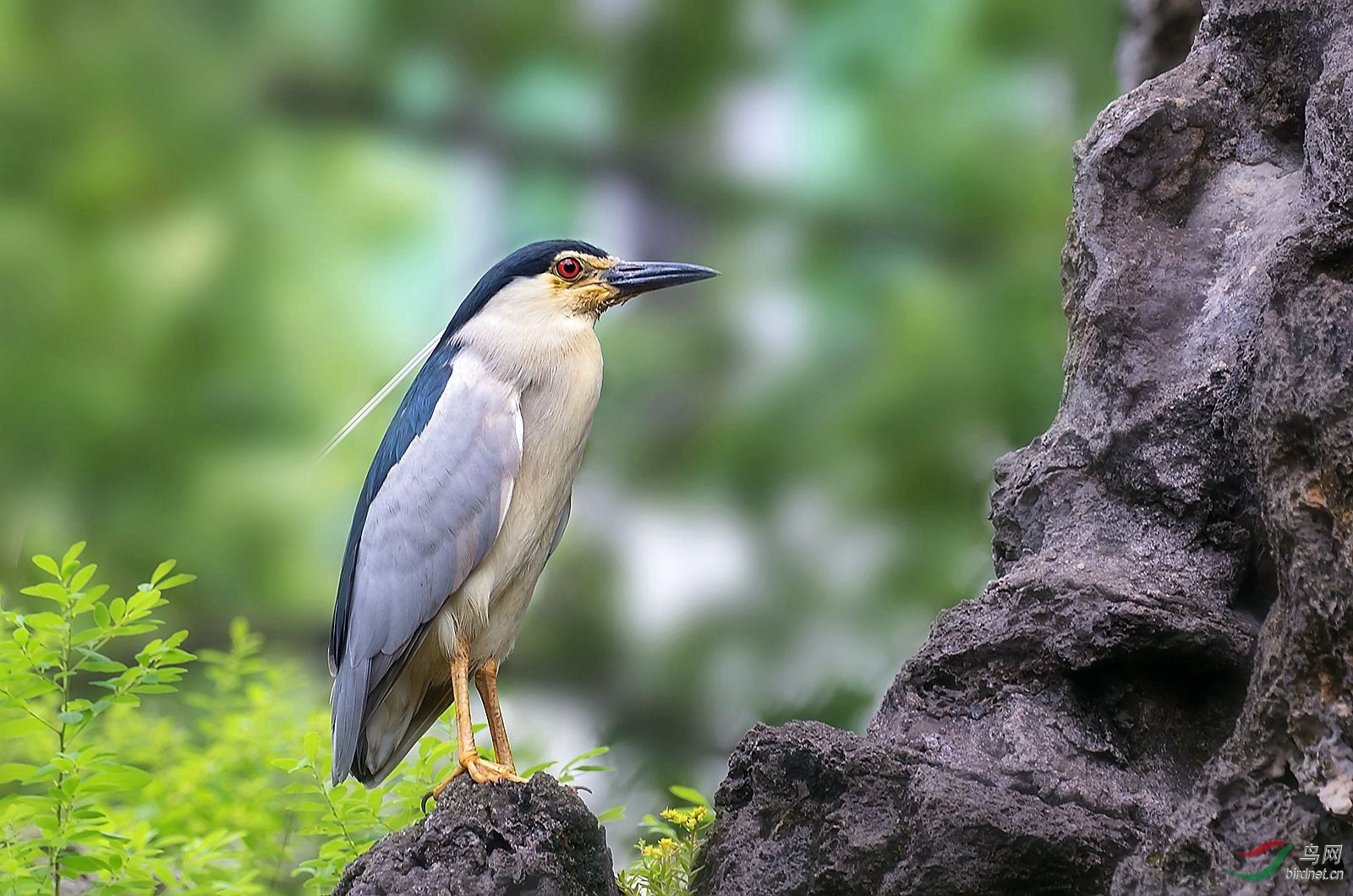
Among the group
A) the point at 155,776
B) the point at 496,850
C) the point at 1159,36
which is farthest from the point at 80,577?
the point at 1159,36

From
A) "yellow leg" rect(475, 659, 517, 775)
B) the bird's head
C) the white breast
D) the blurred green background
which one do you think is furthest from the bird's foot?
the blurred green background

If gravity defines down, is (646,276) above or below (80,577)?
above

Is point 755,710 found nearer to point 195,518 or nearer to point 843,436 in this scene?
point 843,436

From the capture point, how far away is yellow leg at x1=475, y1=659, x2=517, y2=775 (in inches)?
102

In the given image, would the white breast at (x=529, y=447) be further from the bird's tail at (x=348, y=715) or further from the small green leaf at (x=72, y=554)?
the small green leaf at (x=72, y=554)

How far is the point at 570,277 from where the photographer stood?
2.95m

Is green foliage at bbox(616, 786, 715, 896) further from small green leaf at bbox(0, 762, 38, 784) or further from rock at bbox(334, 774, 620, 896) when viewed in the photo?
small green leaf at bbox(0, 762, 38, 784)

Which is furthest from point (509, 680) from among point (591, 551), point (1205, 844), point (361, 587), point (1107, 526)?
point (1205, 844)

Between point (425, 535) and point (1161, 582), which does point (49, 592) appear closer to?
point (425, 535)

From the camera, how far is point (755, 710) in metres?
4.80

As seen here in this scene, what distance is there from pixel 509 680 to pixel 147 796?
71.9 inches

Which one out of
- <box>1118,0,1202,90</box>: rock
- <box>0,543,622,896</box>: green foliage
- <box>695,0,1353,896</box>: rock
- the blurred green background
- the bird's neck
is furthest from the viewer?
the blurred green background

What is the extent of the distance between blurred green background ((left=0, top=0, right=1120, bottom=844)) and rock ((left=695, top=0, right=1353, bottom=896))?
202cm

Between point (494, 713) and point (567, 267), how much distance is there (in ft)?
3.14
